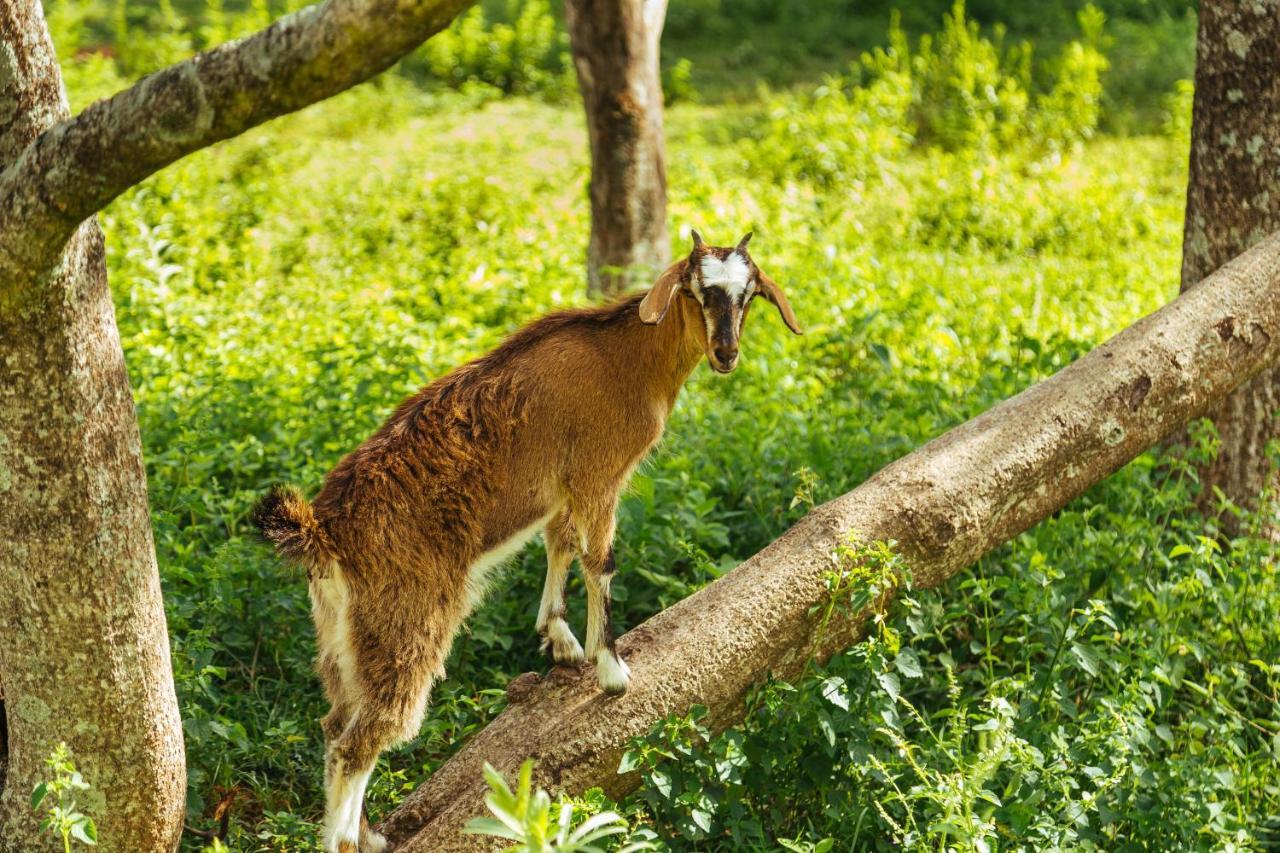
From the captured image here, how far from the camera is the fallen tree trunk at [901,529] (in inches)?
159

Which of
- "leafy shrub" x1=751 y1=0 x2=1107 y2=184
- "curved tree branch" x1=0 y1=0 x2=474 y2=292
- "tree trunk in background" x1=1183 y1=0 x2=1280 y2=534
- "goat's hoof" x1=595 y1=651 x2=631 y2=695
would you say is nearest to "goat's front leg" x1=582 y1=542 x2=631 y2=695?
"goat's hoof" x1=595 y1=651 x2=631 y2=695

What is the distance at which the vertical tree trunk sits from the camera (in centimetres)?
337

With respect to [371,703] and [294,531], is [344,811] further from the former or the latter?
[294,531]

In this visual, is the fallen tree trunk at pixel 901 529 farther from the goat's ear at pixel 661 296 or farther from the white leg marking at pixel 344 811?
the goat's ear at pixel 661 296

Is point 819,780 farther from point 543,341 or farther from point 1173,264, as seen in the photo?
point 1173,264

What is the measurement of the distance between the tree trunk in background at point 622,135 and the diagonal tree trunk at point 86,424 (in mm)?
4396

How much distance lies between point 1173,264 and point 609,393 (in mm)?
6105

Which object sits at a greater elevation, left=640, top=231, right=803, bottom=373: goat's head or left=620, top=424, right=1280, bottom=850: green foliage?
left=640, top=231, right=803, bottom=373: goat's head

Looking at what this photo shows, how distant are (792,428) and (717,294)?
1920mm

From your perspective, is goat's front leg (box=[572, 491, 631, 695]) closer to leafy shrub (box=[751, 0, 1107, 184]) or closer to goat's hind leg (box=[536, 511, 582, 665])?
goat's hind leg (box=[536, 511, 582, 665])

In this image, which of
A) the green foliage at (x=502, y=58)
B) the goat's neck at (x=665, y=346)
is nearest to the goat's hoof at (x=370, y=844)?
the goat's neck at (x=665, y=346)

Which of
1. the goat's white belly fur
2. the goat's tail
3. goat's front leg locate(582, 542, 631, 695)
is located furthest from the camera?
the goat's white belly fur

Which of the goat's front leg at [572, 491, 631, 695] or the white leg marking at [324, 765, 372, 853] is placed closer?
the white leg marking at [324, 765, 372, 853]

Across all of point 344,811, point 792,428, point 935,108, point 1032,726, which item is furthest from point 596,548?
point 935,108
